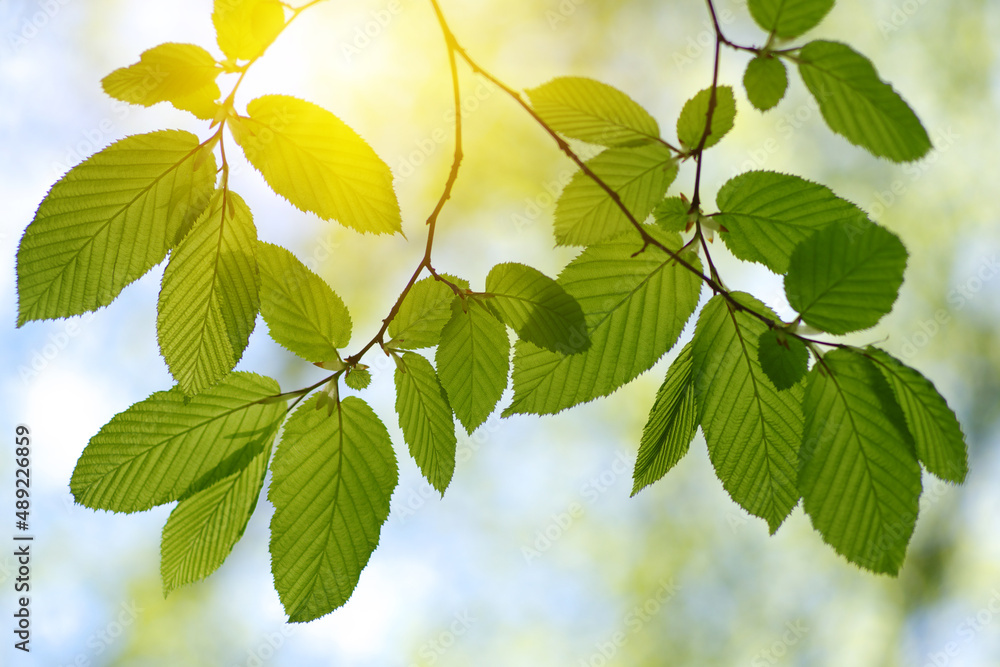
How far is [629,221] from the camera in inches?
23.7

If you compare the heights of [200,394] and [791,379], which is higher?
[791,379]

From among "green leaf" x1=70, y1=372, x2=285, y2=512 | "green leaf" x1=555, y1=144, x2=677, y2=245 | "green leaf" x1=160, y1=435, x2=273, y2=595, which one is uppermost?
"green leaf" x1=555, y1=144, x2=677, y2=245

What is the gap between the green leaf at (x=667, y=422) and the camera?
604 mm

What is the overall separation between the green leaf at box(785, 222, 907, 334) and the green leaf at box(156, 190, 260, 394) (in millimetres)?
450

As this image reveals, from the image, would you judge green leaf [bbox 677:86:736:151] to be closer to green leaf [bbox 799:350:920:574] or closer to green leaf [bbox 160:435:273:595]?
green leaf [bbox 799:350:920:574]

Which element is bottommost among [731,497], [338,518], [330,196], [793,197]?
[338,518]

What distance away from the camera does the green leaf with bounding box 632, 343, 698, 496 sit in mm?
604

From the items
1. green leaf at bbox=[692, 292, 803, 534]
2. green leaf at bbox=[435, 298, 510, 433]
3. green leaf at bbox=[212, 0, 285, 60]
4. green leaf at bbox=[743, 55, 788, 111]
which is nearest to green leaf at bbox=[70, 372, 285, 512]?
green leaf at bbox=[435, 298, 510, 433]

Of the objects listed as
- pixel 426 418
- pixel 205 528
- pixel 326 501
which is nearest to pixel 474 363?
pixel 426 418

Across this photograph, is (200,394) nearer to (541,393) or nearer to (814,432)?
(541,393)

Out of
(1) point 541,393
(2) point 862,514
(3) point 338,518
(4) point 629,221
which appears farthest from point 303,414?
(2) point 862,514

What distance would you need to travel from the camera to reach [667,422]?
608 millimetres

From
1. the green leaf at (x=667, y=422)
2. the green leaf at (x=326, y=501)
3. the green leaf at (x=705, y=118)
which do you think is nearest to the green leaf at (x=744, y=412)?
the green leaf at (x=667, y=422)

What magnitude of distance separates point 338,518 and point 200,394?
6.5 inches
